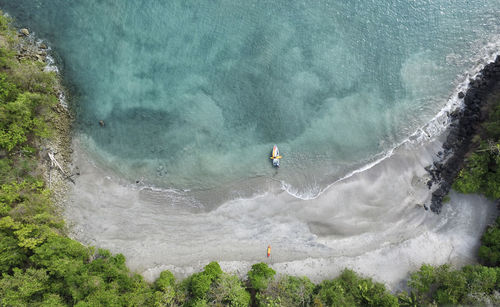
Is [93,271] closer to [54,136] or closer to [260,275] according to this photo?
[54,136]

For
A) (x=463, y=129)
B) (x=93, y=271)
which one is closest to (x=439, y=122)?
(x=463, y=129)

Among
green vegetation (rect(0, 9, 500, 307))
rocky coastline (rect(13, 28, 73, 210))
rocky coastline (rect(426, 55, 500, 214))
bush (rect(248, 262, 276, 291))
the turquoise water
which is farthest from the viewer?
the turquoise water

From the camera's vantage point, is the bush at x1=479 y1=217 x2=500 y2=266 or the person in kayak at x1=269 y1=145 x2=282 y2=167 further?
the person in kayak at x1=269 y1=145 x2=282 y2=167

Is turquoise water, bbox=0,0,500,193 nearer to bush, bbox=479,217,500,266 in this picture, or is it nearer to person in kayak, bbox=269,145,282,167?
person in kayak, bbox=269,145,282,167

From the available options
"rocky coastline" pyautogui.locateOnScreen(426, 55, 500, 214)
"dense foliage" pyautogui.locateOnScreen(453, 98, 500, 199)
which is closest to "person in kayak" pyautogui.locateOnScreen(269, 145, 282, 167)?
"rocky coastline" pyautogui.locateOnScreen(426, 55, 500, 214)

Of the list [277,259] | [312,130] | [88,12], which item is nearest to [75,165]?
[88,12]
